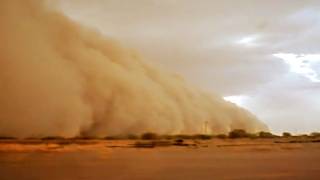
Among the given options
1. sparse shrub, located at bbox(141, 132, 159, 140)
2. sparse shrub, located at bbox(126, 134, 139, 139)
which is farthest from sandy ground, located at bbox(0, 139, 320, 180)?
sparse shrub, located at bbox(126, 134, 139, 139)

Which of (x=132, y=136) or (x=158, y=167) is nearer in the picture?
(x=158, y=167)

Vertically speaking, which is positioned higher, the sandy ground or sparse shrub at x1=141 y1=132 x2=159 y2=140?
sparse shrub at x1=141 y1=132 x2=159 y2=140

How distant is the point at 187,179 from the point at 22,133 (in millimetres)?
75819

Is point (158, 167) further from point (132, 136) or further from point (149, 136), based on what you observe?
point (132, 136)

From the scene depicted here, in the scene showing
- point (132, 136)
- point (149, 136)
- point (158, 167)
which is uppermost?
point (132, 136)

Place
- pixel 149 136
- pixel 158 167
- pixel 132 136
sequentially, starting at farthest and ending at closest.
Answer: pixel 132 136 < pixel 149 136 < pixel 158 167

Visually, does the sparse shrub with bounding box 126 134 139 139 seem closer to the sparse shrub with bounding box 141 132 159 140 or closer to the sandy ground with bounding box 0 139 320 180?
the sparse shrub with bounding box 141 132 159 140

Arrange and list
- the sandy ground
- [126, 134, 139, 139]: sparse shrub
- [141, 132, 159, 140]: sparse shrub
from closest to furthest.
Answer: the sandy ground < [141, 132, 159, 140]: sparse shrub < [126, 134, 139, 139]: sparse shrub

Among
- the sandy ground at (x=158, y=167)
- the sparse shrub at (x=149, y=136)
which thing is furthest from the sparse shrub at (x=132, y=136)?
the sandy ground at (x=158, y=167)

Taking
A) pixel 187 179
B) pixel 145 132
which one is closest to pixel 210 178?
pixel 187 179

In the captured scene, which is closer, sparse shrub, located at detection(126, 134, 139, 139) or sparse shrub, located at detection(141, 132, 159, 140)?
sparse shrub, located at detection(141, 132, 159, 140)

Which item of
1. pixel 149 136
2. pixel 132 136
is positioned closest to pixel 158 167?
pixel 149 136

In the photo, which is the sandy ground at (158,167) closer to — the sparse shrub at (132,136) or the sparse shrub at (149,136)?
the sparse shrub at (149,136)

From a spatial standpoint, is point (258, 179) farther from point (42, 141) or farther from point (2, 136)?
point (2, 136)
